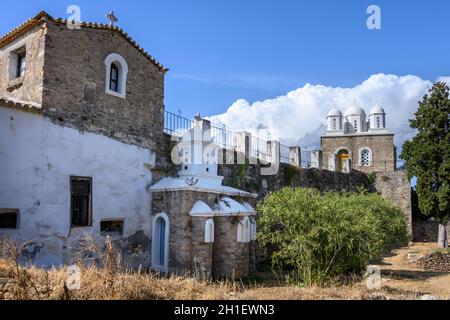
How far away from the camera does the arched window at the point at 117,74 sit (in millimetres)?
13790

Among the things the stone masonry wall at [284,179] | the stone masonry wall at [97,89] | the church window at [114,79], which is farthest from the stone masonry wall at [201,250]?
the church window at [114,79]

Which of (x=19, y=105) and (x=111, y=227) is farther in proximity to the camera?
(x=111, y=227)

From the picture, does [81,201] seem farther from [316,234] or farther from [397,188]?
[397,188]

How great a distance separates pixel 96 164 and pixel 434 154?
20.2 meters

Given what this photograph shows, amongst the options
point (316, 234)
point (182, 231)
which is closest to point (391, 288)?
→ point (316, 234)

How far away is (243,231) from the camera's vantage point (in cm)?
1421

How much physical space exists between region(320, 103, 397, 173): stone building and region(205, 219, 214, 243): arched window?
2405 centimetres

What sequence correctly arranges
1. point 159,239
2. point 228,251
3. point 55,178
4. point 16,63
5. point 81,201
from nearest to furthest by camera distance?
point 55,178 < point 81,201 < point 16,63 < point 228,251 < point 159,239

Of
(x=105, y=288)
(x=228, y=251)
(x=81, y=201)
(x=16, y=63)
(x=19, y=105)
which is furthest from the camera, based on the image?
(x=228, y=251)

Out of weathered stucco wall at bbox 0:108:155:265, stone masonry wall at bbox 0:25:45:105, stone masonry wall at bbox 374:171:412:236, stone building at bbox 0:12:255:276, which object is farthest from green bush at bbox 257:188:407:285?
stone masonry wall at bbox 374:171:412:236

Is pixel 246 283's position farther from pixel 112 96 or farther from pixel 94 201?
pixel 112 96
